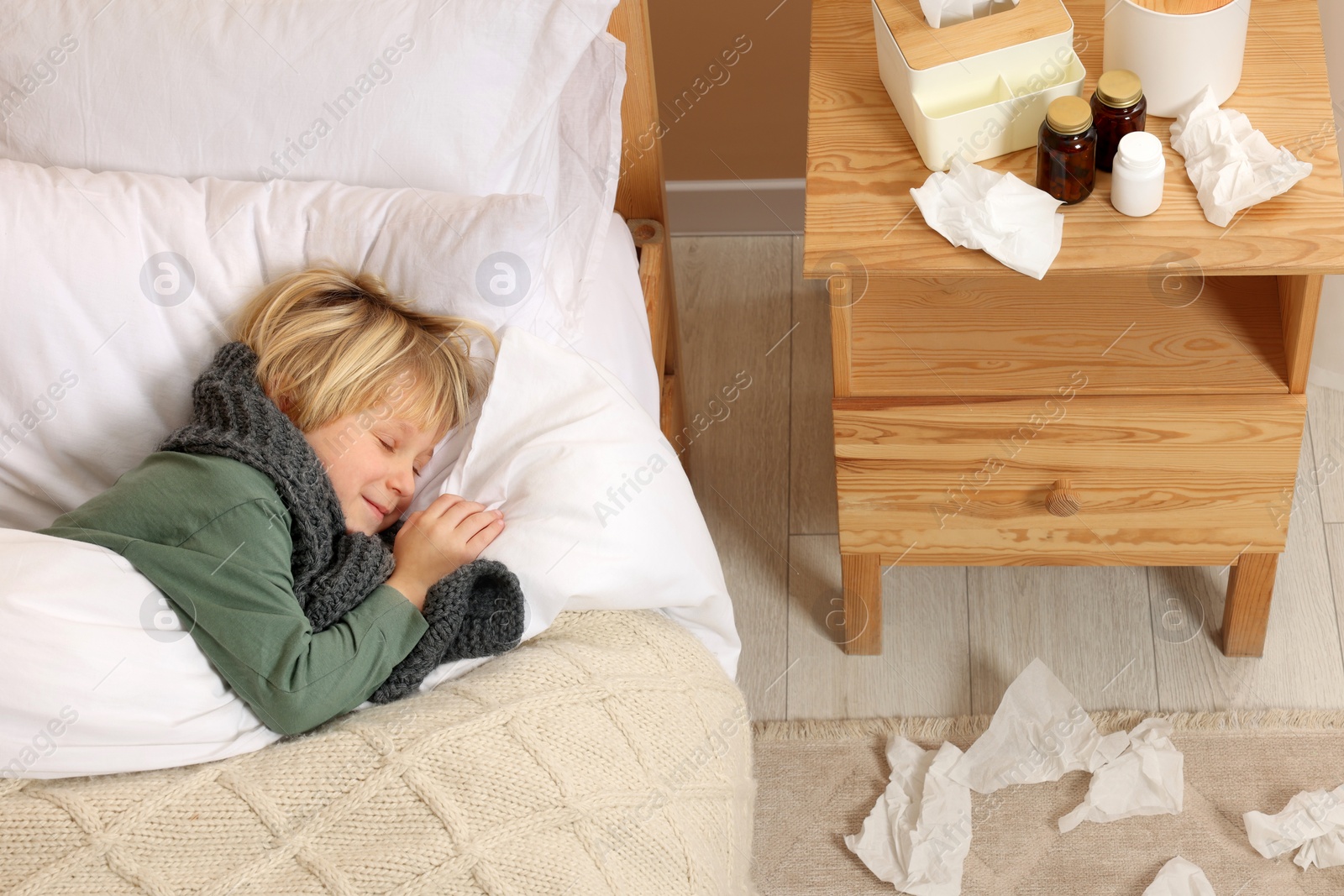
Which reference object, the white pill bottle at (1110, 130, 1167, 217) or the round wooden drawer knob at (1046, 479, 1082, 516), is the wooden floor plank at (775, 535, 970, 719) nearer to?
the round wooden drawer knob at (1046, 479, 1082, 516)

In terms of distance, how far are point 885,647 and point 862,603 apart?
0.10m

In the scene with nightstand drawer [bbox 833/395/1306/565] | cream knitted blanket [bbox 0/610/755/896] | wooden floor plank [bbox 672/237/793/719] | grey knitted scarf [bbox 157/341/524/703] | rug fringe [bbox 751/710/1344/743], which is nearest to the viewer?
cream knitted blanket [bbox 0/610/755/896]

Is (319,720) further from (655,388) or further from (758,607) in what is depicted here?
(758,607)

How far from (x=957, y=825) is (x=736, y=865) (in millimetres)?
411

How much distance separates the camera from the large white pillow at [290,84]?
1000 mm

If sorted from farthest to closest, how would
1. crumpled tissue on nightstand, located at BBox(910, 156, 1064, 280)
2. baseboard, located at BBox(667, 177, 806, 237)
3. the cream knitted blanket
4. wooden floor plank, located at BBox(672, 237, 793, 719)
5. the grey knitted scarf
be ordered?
baseboard, located at BBox(667, 177, 806, 237)
wooden floor plank, located at BBox(672, 237, 793, 719)
crumpled tissue on nightstand, located at BBox(910, 156, 1064, 280)
the grey knitted scarf
the cream knitted blanket

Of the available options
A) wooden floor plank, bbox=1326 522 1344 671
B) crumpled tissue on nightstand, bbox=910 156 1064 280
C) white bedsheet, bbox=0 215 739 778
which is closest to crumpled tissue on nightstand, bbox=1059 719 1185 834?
wooden floor plank, bbox=1326 522 1344 671

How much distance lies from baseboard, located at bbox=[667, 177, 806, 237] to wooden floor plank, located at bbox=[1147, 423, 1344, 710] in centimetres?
71

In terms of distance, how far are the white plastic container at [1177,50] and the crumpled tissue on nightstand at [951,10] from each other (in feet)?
0.32

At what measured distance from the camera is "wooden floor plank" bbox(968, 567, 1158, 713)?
1.38 meters

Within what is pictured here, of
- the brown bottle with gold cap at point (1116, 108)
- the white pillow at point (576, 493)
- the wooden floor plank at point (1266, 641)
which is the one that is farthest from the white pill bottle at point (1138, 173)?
the wooden floor plank at point (1266, 641)

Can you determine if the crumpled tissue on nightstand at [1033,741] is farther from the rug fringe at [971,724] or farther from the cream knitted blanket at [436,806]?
Answer: the cream knitted blanket at [436,806]

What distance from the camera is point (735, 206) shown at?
1780 mm

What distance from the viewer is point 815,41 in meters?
1.18
